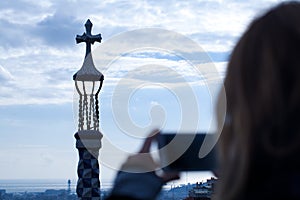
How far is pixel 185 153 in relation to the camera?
92 cm

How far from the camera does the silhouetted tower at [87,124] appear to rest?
5.73 meters

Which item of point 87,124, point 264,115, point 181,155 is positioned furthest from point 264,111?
point 87,124

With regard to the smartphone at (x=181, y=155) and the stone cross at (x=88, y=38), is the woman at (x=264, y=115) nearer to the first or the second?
the smartphone at (x=181, y=155)

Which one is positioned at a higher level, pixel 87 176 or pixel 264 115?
pixel 87 176

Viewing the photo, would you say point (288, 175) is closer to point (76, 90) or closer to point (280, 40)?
point (280, 40)

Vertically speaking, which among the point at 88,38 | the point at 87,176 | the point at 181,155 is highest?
the point at 88,38

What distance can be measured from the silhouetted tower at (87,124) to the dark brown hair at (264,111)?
4.80 m

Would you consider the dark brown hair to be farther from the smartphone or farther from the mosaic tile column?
the mosaic tile column

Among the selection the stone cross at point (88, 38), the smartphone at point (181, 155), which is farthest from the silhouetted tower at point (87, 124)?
the smartphone at point (181, 155)

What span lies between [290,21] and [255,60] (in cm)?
6

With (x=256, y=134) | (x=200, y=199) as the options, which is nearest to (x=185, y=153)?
(x=256, y=134)

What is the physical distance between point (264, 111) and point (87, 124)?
16.6 ft

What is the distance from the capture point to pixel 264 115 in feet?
2.47

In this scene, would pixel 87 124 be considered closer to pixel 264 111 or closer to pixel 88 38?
pixel 88 38
